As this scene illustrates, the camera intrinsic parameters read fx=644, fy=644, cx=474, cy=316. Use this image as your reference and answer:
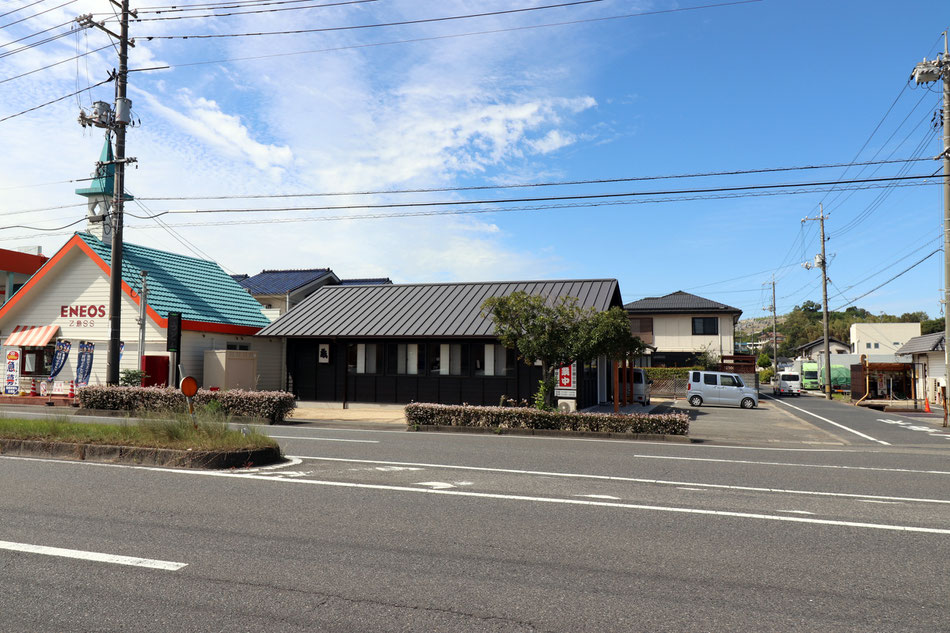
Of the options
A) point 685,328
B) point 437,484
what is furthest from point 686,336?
point 437,484

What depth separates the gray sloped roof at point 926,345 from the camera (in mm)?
31719

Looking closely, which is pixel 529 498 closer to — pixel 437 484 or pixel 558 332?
pixel 437 484

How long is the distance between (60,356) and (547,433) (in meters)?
20.8

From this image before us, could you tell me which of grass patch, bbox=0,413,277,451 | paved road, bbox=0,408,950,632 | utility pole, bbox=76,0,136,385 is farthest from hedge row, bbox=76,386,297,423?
paved road, bbox=0,408,950,632

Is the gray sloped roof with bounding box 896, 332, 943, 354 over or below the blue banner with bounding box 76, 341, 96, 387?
over

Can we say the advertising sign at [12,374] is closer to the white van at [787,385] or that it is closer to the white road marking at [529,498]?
the white road marking at [529,498]

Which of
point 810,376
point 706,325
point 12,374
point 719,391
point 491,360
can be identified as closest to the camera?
point 491,360

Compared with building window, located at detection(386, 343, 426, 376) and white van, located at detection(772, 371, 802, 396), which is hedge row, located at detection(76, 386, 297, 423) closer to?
building window, located at detection(386, 343, 426, 376)

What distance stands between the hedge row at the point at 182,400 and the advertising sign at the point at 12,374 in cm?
842

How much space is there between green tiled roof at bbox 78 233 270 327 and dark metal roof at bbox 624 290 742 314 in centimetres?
2813

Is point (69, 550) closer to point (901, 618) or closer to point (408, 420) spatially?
point (901, 618)

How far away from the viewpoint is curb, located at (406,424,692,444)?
14.6 metres

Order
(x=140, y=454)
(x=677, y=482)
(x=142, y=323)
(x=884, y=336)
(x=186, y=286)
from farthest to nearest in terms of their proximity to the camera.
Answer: (x=884, y=336) → (x=186, y=286) → (x=142, y=323) → (x=140, y=454) → (x=677, y=482)

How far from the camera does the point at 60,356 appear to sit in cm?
2550
